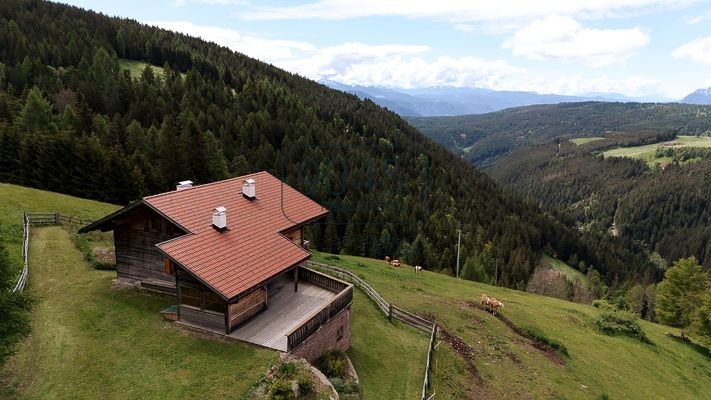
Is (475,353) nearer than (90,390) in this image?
No

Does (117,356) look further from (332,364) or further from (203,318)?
(332,364)

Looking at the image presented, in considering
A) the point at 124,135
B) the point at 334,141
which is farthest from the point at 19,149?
the point at 334,141

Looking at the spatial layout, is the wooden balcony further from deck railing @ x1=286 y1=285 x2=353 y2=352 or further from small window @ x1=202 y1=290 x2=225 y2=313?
small window @ x1=202 y1=290 x2=225 y2=313

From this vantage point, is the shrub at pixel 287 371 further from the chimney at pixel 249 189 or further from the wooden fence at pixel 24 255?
the wooden fence at pixel 24 255

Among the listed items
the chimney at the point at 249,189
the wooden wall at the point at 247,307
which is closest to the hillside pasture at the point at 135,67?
the chimney at the point at 249,189

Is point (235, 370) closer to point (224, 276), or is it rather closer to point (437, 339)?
point (224, 276)

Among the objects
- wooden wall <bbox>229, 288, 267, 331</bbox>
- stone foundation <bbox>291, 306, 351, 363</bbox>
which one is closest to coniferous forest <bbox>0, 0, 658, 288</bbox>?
wooden wall <bbox>229, 288, 267, 331</bbox>
